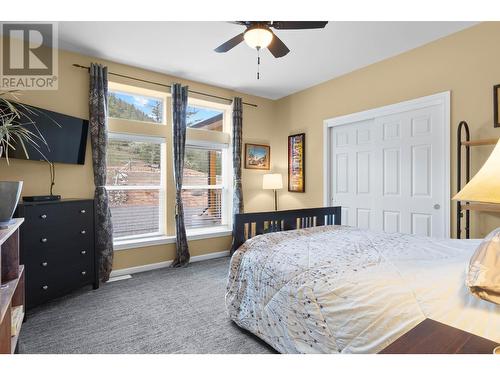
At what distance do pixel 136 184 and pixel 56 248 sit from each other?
1302 millimetres

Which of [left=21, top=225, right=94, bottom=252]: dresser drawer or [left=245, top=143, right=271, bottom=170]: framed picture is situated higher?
[left=245, top=143, right=271, bottom=170]: framed picture

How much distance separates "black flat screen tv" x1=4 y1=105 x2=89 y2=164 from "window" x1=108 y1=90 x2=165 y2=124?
1.74 ft

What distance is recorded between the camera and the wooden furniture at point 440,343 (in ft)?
2.53

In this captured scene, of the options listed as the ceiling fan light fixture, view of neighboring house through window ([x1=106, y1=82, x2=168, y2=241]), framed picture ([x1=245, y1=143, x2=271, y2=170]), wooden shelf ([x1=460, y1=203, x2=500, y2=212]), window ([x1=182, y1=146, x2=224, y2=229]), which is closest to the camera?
the ceiling fan light fixture

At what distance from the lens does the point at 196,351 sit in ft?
6.03

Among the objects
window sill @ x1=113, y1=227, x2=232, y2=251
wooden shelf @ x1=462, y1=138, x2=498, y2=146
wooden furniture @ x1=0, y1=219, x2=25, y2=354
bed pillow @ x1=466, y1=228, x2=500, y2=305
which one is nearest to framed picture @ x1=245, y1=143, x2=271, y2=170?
window sill @ x1=113, y1=227, x2=232, y2=251

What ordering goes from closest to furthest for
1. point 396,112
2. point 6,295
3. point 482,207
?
point 6,295 → point 482,207 → point 396,112

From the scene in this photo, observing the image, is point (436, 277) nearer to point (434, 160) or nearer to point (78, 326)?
point (434, 160)

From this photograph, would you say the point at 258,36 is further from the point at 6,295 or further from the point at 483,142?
the point at 6,295

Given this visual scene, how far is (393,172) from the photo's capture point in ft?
10.7

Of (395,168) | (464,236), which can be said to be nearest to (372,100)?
(395,168)

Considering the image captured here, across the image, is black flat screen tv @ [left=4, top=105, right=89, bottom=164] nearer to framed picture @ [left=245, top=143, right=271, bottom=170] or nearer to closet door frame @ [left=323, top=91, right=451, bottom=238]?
framed picture @ [left=245, top=143, right=271, bottom=170]

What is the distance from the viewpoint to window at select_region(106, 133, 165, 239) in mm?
3492

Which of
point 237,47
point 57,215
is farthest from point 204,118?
point 57,215
